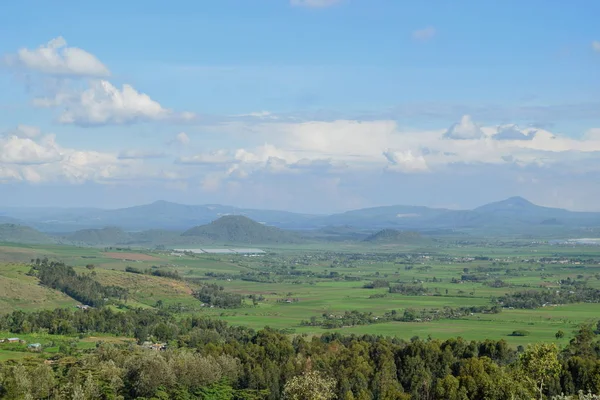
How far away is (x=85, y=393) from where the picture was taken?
2322 inches

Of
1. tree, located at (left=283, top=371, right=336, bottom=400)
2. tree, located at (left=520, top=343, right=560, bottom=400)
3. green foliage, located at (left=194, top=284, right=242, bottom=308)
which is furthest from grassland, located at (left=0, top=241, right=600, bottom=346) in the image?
tree, located at (left=283, top=371, right=336, bottom=400)

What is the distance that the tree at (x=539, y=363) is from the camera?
2174 inches

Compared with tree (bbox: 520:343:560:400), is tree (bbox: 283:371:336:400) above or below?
below

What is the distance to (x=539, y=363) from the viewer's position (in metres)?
55.3

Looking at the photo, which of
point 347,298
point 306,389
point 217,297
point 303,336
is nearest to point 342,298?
point 347,298

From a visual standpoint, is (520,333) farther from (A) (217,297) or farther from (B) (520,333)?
(A) (217,297)

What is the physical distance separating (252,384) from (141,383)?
33.4ft

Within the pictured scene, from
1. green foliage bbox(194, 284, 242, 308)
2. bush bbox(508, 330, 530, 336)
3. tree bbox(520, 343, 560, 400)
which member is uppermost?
tree bbox(520, 343, 560, 400)

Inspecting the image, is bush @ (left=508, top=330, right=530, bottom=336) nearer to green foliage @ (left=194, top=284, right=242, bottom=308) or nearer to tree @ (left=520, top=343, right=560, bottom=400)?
tree @ (left=520, top=343, right=560, bottom=400)

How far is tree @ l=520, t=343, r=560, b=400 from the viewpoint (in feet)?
181

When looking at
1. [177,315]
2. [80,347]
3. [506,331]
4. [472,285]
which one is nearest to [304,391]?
[80,347]

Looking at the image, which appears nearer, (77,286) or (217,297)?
(77,286)

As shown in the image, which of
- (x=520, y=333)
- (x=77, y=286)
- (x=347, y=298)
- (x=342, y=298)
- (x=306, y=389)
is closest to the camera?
(x=306, y=389)

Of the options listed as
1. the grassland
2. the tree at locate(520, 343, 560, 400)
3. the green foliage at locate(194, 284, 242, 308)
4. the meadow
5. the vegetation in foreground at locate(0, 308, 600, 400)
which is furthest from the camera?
the green foliage at locate(194, 284, 242, 308)
